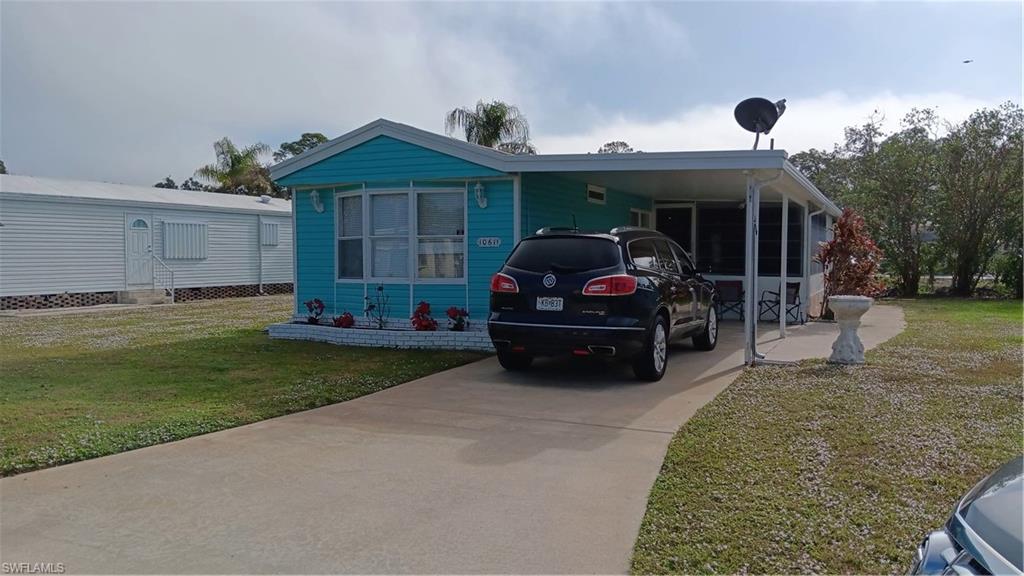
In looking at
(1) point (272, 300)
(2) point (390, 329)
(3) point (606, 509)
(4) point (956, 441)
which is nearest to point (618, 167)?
(2) point (390, 329)

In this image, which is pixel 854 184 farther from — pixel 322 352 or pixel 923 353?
pixel 322 352

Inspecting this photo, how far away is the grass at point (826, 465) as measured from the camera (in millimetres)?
3496

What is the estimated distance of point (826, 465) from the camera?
4.70m

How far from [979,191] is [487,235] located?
17.4m

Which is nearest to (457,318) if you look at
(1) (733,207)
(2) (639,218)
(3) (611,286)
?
(3) (611,286)

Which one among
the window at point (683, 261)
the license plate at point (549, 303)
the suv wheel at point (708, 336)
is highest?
the window at point (683, 261)

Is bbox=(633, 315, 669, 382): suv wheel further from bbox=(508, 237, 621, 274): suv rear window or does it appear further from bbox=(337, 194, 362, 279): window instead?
bbox=(337, 194, 362, 279): window

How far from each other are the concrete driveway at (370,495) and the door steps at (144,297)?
1593 centimetres

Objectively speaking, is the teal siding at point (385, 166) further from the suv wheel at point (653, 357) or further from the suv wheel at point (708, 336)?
the suv wheel at point (653, 357)

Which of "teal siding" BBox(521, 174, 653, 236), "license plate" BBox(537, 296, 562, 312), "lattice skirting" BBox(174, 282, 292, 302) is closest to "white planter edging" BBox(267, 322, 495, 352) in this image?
"teal siding" BBox(521, 174, 653, 236)

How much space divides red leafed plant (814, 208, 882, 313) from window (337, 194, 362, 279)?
8.55 metres

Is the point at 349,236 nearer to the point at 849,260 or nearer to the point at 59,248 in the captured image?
the point at 849,260

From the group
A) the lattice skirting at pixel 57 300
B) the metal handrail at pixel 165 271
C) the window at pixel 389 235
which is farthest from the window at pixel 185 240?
the window at pixel 389 235

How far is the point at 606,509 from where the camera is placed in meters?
4.10
